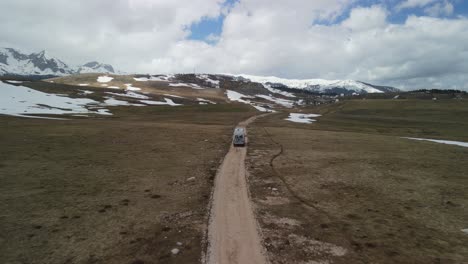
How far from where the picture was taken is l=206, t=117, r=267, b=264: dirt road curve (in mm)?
15586

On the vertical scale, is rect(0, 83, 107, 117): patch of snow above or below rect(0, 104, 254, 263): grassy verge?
above

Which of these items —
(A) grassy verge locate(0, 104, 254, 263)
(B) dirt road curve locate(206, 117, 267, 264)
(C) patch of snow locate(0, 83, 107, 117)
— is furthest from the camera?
(C) patch of snow locate(0, 83, 107, 117)

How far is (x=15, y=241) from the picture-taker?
16891 mm

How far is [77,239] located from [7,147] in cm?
3092

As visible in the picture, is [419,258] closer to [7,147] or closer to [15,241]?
[15,241]

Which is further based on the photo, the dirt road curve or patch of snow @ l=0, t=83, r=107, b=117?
patch of snow @ l=0, t=83, r=107, b=117

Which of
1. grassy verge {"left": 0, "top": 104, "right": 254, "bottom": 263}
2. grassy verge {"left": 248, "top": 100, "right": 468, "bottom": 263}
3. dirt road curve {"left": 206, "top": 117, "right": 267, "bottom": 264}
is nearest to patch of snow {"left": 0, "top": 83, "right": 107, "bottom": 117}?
grassy verge {"left": 0, "top": 104, "right": 254, "bottom": 263}

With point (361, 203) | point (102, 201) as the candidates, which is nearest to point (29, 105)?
point (102, 201)

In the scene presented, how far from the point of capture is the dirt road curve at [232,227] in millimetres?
15586

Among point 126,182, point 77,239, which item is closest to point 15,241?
point 77,239

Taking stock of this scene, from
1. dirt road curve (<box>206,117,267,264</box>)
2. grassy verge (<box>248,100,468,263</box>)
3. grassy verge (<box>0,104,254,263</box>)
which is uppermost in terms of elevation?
grassy verge (<box>248,100,468,263</box>)

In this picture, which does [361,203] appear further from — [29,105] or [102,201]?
[29,105]

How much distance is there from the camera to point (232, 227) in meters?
18.8

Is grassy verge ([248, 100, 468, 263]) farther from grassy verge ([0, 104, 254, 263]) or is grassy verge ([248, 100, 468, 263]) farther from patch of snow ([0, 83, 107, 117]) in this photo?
patch of snow ([0, 83, 107, 117])
